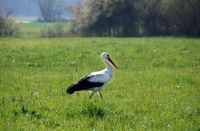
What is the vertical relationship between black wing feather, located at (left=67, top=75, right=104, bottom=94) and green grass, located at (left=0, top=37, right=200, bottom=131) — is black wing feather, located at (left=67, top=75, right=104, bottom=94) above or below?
above

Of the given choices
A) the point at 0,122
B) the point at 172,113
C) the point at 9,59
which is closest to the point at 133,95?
the point at 172,113

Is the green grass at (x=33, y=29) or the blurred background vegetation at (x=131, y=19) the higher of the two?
the blurred background vegetation at (x=131, y=19)

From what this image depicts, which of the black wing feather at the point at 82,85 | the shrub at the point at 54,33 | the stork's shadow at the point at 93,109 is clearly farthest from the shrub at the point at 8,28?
the stork's shadow at the point at 93,109

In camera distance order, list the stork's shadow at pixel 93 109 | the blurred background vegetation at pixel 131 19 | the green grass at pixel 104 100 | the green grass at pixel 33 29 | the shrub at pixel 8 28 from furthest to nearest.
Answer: the green grass at pixel 33 29 → the shrub at pixel 8 28 → the blurred background vegetation at pixel 131 19 → the stork's shadow at pixel 93 109 → the green grass at pixel 104 100

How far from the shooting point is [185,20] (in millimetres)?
56750

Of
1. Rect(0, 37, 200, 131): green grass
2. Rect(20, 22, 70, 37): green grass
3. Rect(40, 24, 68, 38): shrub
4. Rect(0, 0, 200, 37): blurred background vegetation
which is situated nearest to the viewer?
Rect(0, 37, 200, 131): green grass

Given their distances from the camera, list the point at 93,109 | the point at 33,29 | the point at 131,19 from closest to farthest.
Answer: the point at 93,109 < the point at 131,19 < the point at 33,29

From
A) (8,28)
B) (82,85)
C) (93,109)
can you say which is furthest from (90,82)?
(8,28)

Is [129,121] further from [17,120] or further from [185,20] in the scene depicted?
[185,20]

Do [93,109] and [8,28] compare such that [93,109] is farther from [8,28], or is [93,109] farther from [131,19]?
[8,28]

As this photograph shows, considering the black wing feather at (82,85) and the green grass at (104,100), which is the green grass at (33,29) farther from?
the black wing feather at (82,85)

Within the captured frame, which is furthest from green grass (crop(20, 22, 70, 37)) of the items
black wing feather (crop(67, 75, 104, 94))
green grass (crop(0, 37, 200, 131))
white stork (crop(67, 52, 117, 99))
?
black wing feather (crop(67, 75, 104, 94))

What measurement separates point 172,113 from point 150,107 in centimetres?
85

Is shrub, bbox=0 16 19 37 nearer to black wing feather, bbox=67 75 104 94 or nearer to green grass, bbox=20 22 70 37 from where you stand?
green grass, bbox=20 22 70 37
